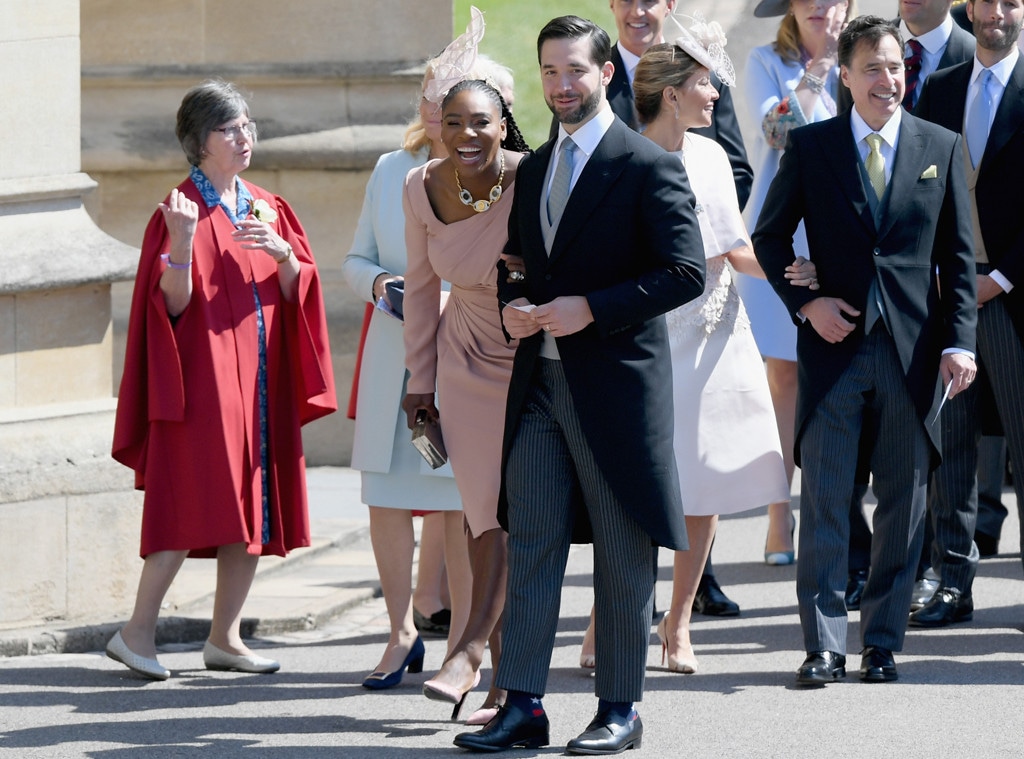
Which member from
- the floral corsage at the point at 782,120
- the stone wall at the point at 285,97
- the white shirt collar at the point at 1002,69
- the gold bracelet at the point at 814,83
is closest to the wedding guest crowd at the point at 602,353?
the white shirt collar at the point at 1002,69

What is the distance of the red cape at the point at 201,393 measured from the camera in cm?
661

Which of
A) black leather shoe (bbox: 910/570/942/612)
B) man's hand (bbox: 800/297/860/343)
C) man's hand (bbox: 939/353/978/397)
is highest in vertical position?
man's hand (bbox: 800/297/860/343)

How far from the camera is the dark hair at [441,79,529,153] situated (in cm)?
573

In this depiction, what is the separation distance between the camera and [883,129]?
6.32 meters

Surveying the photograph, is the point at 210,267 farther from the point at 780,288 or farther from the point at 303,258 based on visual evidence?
the point at 780,288

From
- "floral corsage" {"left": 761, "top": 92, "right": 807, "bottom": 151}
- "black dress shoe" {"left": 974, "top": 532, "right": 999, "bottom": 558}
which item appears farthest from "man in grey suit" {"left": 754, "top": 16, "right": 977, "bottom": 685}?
"black dress shoe" {"left": 974, "top": 532, "right": 999, "bottom": 558}

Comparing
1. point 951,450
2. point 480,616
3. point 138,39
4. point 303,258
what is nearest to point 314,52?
point 138,39

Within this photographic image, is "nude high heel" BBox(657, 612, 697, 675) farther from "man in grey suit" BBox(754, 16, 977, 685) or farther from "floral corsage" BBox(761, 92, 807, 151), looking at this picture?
"floral corsage" BBox(761, 92, 807, 151)

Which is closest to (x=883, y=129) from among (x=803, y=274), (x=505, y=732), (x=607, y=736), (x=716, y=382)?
(x=803, y=274)

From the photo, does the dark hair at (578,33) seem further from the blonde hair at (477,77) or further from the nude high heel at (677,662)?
the nude high heel at (677,662)

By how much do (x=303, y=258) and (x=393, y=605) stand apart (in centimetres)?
130

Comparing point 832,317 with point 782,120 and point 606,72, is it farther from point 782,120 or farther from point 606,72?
point 782,120

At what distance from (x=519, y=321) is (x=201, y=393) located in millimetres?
1664

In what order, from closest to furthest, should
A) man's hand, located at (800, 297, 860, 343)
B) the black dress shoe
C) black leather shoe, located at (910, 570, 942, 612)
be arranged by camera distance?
man's hand, located at (800, 297, 860, 343)
black leather shoe, located at (910, 570, 942, 612)
the black dress shoe
